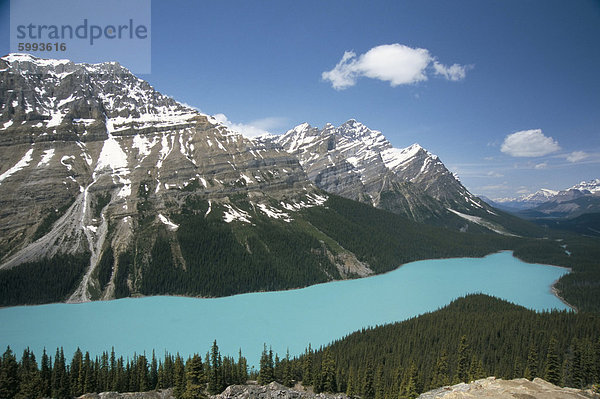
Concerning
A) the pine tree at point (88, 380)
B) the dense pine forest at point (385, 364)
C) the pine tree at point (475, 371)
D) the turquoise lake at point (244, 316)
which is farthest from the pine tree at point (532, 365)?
the pine tree at point (88, 380)

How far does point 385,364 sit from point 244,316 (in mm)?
37498

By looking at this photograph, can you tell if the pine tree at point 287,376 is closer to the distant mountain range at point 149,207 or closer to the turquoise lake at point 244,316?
the turquoise lake at point 244,316

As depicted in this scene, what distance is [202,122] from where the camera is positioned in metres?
174

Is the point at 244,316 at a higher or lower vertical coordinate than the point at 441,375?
higher

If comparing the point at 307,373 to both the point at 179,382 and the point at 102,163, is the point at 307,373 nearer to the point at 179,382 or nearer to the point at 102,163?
the point at 179,382

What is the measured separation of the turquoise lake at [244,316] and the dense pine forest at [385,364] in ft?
36.7

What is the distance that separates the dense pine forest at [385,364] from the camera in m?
39.9

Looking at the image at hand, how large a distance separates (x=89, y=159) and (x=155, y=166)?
2291cm

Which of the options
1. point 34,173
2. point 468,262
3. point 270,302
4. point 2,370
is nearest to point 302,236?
point 270,302

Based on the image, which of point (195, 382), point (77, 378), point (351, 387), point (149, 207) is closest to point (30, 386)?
point (77, 378)

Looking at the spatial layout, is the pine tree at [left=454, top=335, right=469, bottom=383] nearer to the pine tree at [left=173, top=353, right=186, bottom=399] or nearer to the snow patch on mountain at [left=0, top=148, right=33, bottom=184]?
the pine tree at [left=173, top=353, right=186, bottom=399]

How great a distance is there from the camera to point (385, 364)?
51812mm

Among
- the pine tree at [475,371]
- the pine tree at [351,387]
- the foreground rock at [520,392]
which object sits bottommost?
the pine tree at [351,387]

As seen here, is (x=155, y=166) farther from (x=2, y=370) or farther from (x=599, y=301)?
(x=599, y=301)
